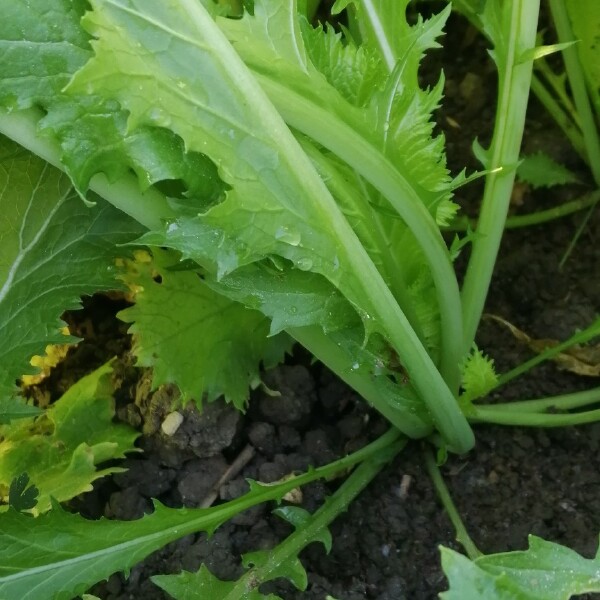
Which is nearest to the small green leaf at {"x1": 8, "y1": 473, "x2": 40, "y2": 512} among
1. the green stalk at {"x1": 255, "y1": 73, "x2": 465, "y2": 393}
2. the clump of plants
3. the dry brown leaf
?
the clump of plants

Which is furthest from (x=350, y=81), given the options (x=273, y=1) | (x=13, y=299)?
(x=13, y=299)

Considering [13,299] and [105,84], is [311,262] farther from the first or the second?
[13,299]

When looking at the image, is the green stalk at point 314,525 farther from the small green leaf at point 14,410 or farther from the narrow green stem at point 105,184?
the narrow green stem at point 105,184

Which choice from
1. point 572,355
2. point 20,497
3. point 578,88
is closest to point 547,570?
point 572,355

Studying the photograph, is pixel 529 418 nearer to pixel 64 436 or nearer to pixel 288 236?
pixel 288 236

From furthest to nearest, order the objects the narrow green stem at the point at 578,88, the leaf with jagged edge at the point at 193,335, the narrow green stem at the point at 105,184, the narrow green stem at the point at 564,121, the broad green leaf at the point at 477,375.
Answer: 1. the narrow green stem at the point at 564,121
2. the narrow green stem at the point at 578,88
3. the leaf with jagged edge at the point at 193,335
4. the broad green leaf at the point at 477,375
5. the narrow green stem at the point at 105,184

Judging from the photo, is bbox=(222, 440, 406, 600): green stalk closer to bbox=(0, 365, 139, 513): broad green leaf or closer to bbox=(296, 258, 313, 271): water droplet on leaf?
bbox=(0, 365, 139, 513): broad green leaf

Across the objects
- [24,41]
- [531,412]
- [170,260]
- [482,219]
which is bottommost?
[531,412]

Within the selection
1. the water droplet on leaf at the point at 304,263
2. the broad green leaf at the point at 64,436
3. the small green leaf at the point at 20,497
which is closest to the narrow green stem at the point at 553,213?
the water droplet on leaf at the point at 304,263
